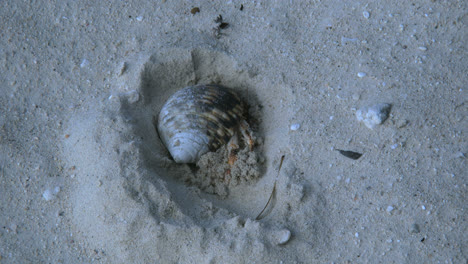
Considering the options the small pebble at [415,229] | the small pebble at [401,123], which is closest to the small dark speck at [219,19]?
the small pebble at [401,123]

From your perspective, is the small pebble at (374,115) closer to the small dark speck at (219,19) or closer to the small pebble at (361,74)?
the small pebble at (361,74)

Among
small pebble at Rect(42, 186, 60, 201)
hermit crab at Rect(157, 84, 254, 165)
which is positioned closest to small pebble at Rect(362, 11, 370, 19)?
hermit crab at Rect(157, 84, 254, 165)

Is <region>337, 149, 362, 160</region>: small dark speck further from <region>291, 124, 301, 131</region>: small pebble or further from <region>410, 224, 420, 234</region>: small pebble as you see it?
<region>410, 224, 420, 234</region>: small pebble

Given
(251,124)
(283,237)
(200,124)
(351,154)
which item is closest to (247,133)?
(251,124)

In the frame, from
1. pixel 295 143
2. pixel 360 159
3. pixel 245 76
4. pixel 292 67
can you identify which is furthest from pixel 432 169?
pixel 245 76

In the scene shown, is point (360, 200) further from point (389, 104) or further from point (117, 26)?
point (117, 26)

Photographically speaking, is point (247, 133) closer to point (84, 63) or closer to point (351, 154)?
point (351, 154)
